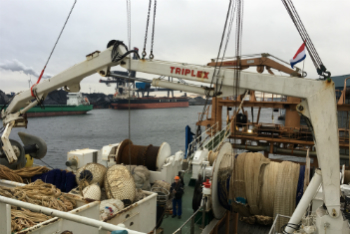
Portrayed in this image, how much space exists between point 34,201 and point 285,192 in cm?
508

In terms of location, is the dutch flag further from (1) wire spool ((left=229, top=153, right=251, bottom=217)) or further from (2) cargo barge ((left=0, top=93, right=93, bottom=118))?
(2) cargo barge ((left=0, top=93, right=93, bottom=118))

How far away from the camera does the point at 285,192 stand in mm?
6043

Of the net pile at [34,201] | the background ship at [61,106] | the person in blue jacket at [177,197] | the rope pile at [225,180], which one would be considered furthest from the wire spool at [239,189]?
the background ship at [61,106]

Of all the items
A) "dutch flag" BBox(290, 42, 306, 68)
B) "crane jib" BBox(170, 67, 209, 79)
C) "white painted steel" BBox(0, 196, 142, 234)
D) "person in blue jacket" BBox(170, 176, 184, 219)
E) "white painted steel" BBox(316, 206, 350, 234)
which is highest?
"dutch flag" BBox(290, 42, 306, 68)

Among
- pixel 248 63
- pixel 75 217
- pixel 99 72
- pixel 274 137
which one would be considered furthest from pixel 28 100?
pixel 274 137

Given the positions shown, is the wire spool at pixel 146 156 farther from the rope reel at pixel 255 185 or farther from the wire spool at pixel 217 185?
the rope reel at pixel 255 185

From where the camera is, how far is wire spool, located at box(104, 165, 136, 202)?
633 cm

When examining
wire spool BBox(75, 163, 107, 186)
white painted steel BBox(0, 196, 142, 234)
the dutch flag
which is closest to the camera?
white painted steel BBox(0, 196, 142, 234)

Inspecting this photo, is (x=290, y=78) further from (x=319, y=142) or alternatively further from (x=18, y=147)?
(x=18, y=147)

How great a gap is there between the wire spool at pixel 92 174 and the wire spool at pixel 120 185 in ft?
1.85

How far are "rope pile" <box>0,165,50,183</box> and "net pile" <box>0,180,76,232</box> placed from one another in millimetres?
1688

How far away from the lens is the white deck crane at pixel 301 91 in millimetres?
3744

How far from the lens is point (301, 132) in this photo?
14930 mm

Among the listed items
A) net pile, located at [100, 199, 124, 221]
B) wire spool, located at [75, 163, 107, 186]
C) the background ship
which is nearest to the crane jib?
net pile, located at [100, 199, 124, 221]
